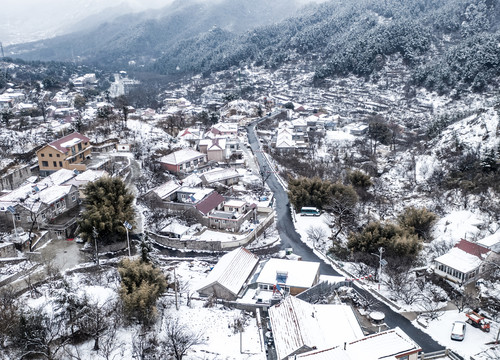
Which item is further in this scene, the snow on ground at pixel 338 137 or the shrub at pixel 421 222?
the snow on ground at pixel 338 137

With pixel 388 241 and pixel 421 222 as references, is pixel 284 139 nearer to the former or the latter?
pixel 421 222

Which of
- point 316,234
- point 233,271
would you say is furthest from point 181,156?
point 233,271

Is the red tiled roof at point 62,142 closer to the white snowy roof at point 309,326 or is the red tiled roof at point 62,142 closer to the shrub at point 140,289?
the shrub at point 140,289

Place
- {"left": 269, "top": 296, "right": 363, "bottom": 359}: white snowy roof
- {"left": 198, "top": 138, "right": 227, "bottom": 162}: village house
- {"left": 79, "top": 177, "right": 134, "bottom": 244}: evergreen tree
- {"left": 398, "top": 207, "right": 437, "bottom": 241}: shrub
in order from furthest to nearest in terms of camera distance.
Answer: {"left": 198, "top": 138, "right": 227, "bottom": 162}: village house → {"left": 398, "top": 207, "right": 437, "bottom": 241}: shrub → {"left": 79, "top": 177, "right": 134, "bottom": 244}: evergreen tree → {"left": 269, "top": 296, "right": 363, "bottom": 359}: white snowy roof

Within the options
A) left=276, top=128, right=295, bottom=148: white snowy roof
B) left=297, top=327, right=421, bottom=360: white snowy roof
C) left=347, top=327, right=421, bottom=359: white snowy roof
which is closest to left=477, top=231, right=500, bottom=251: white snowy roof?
left=297, top=327, right=421, bottom=360: white snowy roof

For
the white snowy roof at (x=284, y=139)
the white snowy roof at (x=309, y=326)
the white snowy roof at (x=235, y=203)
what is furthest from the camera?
the white snowy roof at (x=284, y=139)

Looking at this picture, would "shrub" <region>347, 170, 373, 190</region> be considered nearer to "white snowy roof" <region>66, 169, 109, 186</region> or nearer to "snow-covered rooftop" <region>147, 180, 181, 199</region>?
"snow-covered rooftop" <region>147, 180, 181, 199</region>

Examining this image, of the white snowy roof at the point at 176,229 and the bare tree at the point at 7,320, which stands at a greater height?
the bare tree at the point at 7,320

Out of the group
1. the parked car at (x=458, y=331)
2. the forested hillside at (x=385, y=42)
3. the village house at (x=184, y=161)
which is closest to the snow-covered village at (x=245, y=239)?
the parked car at (x=458, y=331)
